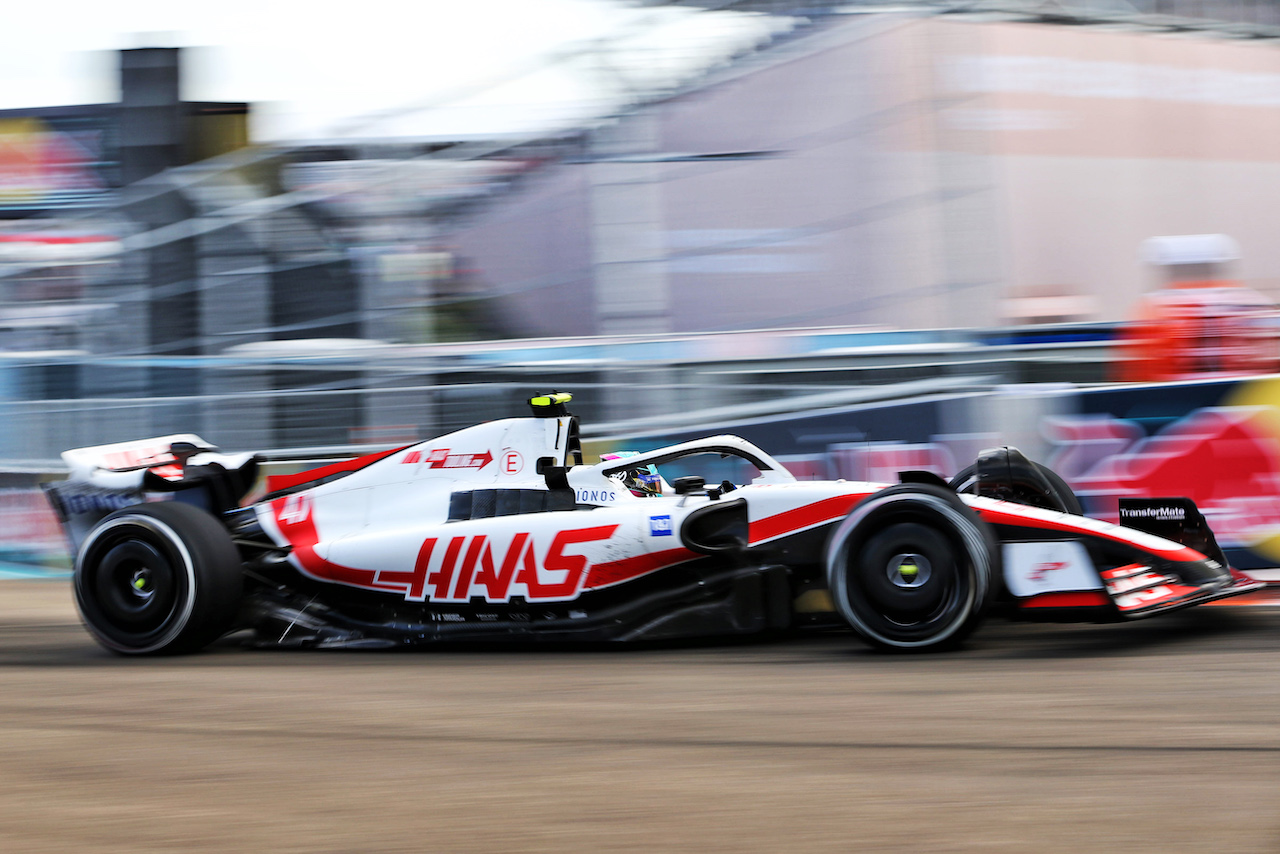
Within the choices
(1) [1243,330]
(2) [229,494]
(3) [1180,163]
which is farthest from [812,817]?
(3) [1180,163]

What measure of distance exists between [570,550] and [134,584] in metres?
1.95

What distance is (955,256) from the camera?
26.0 feet

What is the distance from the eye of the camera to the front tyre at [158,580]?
17.8 feet

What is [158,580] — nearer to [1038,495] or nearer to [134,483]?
[134,483]

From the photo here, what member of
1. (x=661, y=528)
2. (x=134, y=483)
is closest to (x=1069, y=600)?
(x=661, y=528)

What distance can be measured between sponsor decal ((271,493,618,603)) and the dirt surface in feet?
0.92

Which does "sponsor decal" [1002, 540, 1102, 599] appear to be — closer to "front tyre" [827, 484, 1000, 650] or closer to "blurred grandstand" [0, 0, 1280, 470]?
"front tyre" [827, 484, 1000, 650]

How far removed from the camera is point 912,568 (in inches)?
183

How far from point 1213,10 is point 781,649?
8.85 metres

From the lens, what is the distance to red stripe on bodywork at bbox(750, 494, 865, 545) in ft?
16.4

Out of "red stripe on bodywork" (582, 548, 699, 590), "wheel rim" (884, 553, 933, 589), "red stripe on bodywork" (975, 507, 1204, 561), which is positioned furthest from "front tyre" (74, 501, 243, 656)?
"red stripe on bodywork" (975, 507, 1204, 561)

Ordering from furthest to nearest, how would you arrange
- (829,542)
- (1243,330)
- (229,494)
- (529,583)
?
(1243,330), (229,494), (529,583), (829,542)

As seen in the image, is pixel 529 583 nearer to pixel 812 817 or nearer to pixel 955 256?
pixel 812 817

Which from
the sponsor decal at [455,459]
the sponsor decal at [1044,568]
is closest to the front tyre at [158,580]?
the sponsor decal at [455,459]
